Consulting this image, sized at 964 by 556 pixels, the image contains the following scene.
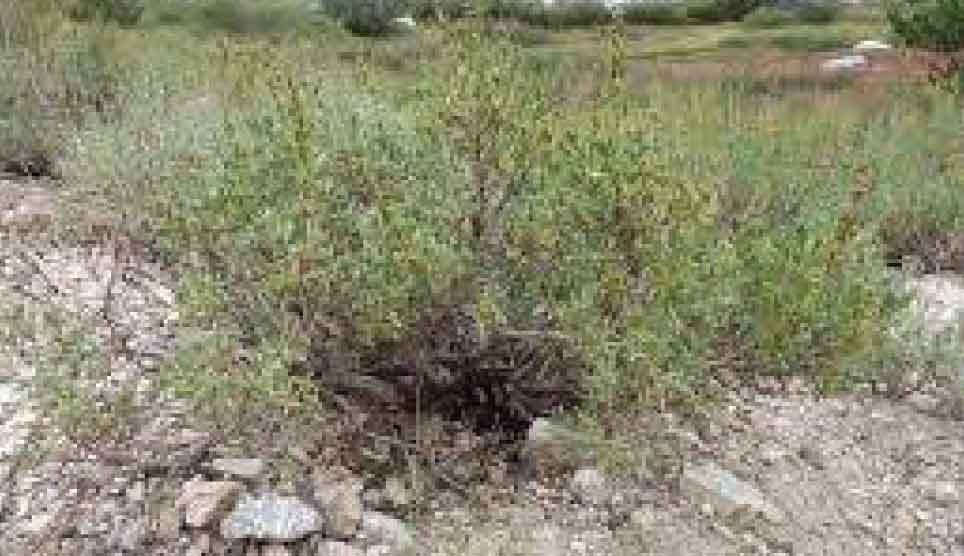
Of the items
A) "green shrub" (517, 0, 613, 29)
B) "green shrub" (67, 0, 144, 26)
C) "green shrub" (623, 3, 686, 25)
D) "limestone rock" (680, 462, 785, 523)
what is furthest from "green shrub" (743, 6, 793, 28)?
"limestone rock" (680, 462, 785, 523)

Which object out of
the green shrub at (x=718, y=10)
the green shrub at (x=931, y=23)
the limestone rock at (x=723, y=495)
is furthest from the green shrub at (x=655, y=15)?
the limestone rock at (x=723, y=495)

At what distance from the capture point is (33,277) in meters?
4.77

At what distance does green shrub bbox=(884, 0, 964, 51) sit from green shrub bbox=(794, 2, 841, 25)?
21549 mm

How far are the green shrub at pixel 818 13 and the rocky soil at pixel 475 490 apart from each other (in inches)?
1488

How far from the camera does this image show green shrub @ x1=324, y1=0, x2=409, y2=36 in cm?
3095

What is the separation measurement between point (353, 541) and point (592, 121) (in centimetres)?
117

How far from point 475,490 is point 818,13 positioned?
3946 cm

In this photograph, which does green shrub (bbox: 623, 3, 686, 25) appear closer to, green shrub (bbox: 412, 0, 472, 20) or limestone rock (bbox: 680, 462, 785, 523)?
green shrub (bbox: 412, 0, 472, 20)

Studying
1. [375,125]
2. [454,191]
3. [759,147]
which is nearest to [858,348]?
[454,191]

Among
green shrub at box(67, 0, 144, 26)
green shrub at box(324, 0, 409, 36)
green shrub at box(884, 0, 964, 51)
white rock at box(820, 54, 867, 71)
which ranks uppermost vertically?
green shrub at box(67, 0, 144, 26)

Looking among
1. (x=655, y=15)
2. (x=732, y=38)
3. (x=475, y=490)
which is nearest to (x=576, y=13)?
(x=655, y=15)

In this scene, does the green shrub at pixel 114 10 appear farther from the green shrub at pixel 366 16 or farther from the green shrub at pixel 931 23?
the green shrub at pixel 931 23

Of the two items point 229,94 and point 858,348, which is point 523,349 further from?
point 229,94

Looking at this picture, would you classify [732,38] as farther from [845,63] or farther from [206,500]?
[206,500]
